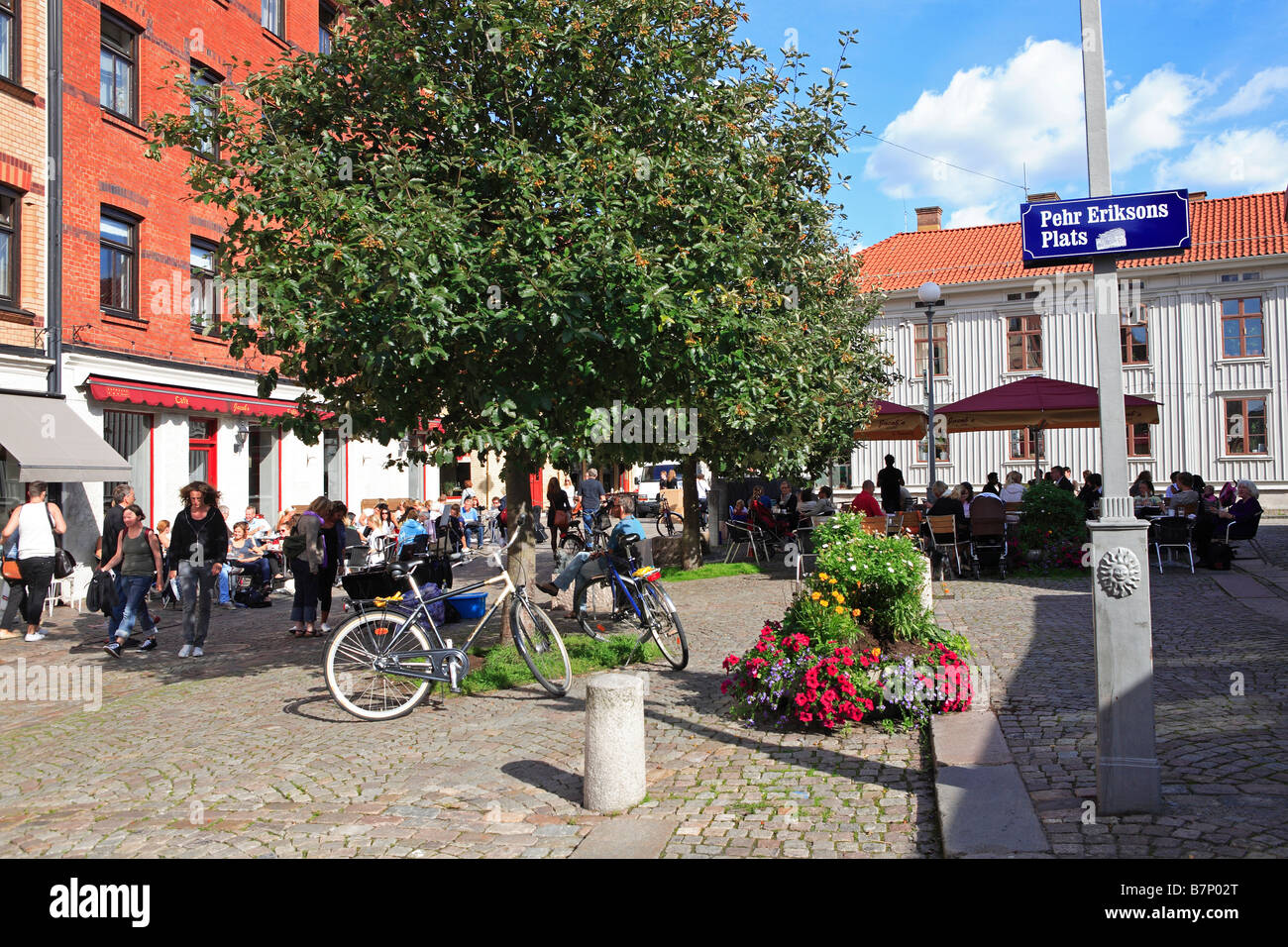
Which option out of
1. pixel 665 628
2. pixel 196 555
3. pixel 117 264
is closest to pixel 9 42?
pixel 117 264

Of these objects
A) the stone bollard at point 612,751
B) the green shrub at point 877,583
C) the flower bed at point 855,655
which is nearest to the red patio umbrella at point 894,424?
the flower bed at point 855,655

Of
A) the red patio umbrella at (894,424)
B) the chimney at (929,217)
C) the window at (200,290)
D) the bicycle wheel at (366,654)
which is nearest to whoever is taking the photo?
the bicycle wheel at (366,654)

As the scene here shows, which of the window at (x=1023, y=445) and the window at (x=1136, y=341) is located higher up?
the window at (x=1136, y=341)

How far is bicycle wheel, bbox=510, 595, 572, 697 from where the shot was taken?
25.3 feet

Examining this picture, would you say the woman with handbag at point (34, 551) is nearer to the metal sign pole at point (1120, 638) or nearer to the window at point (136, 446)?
the window at point (136, 446)

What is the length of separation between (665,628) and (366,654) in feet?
8.77

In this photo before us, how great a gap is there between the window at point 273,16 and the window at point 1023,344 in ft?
80.7

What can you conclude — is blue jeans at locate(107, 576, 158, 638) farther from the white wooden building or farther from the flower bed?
the white wooden building

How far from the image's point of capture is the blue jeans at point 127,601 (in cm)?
1066

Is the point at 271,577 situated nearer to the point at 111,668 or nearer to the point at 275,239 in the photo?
the point at 111,668
